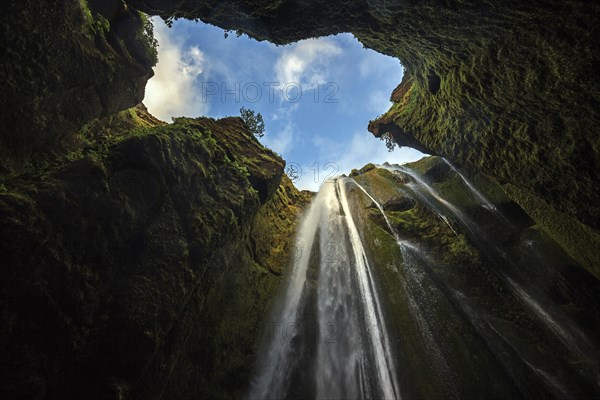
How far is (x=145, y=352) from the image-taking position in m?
5.11

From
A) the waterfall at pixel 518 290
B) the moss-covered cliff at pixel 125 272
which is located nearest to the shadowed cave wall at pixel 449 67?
the moss-covered cliff at pixel 125 272

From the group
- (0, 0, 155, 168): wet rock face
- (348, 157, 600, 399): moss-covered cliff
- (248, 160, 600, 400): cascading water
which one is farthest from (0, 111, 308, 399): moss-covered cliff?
(348, 157, 600, 399): moss-covered cliff

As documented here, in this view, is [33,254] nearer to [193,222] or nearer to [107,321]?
[107,321]

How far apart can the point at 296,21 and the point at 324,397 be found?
1012 cm

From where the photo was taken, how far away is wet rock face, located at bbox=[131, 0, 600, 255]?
18.3ft

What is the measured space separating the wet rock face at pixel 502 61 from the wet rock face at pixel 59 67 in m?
1.54

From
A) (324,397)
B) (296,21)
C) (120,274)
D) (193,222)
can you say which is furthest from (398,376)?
(296,21)

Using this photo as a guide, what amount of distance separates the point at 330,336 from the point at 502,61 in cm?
923

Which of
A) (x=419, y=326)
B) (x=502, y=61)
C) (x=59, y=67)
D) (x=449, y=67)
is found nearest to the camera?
(x=59, y=67)

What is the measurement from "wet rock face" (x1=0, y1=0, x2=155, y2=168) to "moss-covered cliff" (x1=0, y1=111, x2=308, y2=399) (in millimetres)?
982

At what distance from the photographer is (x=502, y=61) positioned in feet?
22.6

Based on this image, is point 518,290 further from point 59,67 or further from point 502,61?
point 59,67

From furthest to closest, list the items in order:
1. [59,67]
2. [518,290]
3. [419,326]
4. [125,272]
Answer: [518,290], [419,326], [59,67], [125,272]

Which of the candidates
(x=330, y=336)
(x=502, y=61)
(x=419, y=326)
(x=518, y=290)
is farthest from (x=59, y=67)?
(x=518, y=290)
